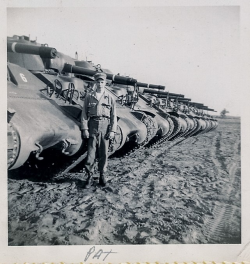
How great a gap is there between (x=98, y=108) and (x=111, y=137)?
0.43 metres

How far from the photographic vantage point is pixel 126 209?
3.95m

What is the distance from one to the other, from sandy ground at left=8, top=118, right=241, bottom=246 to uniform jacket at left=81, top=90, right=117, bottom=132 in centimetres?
88

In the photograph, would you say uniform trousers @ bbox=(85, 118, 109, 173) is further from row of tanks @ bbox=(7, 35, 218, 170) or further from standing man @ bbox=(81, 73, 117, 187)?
row of tanks @ bbox=(7, 35, 218, 170)

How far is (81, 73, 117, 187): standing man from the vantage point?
405 centimetres

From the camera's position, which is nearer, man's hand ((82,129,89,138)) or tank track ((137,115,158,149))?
man's hand ((82,129,89,138))

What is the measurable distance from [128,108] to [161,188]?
2.35m

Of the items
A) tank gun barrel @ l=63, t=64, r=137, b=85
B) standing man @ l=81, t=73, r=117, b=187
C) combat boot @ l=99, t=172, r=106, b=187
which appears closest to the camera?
standing man @ l=81, t=73, r=117, b=187

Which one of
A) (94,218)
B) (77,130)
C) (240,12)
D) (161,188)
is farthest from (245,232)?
(240,12)

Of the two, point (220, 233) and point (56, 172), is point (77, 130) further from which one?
point (220, 233)

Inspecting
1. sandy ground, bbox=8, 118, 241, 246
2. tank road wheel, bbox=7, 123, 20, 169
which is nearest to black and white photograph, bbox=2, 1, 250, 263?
sandy ground, bbox=8, 118, 241, 246

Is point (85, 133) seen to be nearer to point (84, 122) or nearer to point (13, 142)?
point (84, 122)

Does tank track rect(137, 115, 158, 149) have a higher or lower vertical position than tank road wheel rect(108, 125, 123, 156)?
higher

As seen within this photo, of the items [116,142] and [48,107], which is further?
[116,142]

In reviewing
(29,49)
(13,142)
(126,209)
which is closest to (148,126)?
(126,209)
